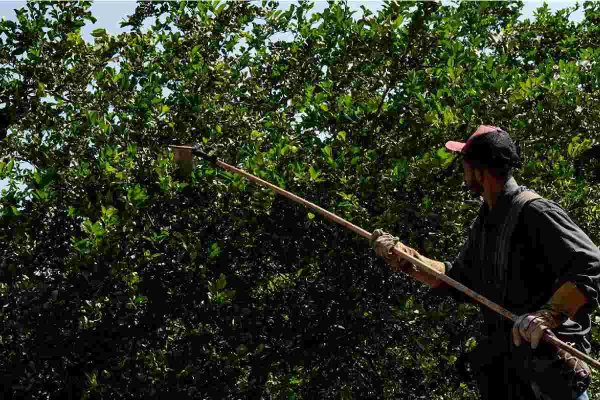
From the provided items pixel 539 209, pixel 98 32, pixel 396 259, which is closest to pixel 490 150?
pixel 539 209

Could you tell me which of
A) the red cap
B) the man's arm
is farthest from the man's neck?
the man's arm

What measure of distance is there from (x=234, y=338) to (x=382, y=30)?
3.04m

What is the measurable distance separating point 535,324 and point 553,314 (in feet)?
0.36

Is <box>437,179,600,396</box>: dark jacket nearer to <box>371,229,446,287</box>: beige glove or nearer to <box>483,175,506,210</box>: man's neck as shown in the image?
<box>483,175,506,210</box>: man's neck

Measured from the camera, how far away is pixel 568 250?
3.97 metres

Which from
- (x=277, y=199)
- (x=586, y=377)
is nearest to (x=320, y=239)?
(x=277, y=199)

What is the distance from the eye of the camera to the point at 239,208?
25.9 feet

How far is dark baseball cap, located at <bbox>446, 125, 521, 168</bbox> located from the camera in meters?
4.41

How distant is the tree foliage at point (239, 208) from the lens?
7508 millimetres

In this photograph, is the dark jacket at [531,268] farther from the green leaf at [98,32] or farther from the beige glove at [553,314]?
the green leaf at [98,32]

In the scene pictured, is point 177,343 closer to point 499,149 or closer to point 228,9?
point 228,9

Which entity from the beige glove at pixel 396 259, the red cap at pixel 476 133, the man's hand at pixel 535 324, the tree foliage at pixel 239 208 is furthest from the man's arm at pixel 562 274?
the tree foliage at pixel 239 208

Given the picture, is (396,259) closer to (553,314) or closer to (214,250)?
(553,314)

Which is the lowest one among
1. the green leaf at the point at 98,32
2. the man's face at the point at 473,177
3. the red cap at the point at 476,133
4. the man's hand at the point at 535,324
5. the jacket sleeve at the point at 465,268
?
the man's hand at the point at 535,324
